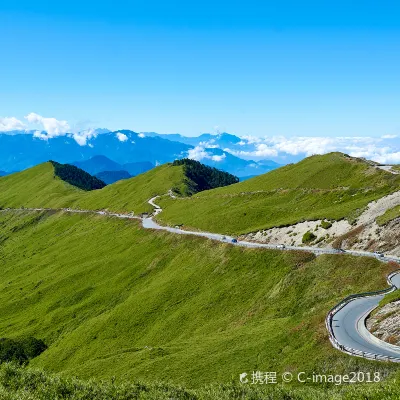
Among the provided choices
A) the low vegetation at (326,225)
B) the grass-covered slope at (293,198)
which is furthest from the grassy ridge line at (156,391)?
the grass-covered slope at (293,198)

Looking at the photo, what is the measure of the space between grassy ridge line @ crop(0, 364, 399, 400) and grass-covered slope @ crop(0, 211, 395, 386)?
20.1ft

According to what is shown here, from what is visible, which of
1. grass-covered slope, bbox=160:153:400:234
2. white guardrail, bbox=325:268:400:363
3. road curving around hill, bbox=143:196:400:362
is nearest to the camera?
white guardrail, bbox=325:268:400:363

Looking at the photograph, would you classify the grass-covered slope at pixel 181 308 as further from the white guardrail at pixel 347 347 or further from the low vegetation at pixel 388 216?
the low vegetation at pixel 388 216

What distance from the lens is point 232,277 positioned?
277ft

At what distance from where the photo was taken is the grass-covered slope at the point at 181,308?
4975 centimetres

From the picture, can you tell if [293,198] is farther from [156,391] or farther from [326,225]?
[156,391]

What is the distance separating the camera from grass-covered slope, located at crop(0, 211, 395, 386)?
49.8m

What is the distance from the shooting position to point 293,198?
12694 cm

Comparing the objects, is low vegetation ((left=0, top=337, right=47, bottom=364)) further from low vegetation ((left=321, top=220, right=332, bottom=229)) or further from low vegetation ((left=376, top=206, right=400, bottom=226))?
low vegetation ((left=376, top=206, right=400, bottom=226))

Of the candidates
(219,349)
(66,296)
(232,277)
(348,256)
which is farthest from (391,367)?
(66,296)

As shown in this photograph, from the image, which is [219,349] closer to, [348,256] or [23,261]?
[348,256]

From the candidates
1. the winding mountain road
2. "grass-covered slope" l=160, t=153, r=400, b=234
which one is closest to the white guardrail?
the winding mountain road

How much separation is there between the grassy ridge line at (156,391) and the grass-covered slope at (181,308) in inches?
241

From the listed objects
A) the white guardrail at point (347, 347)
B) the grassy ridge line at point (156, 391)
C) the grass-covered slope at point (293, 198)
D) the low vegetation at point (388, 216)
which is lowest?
the grassy ridge line at point (156, 391)
